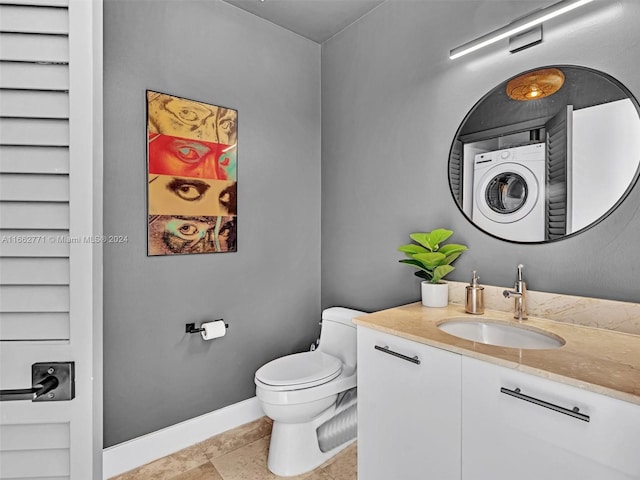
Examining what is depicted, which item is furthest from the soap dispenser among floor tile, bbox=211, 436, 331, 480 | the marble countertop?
floor tile, bbox=211, 436, 331, 480

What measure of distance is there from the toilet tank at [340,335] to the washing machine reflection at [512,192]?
0.92 metres

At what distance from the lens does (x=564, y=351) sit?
1.08m

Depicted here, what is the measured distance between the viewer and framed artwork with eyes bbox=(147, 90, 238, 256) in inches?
72.7

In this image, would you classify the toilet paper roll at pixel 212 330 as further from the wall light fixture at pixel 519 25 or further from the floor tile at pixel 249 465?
the wall light fixture at pixel 519 25

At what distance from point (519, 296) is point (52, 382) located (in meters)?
1.56

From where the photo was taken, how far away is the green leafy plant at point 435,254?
169cm

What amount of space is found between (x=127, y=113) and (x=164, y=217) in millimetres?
545

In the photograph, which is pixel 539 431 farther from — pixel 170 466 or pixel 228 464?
pixel 170 466

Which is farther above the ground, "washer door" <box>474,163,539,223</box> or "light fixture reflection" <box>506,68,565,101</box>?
"light fixture reflection" <box>506,68,565,101</box>

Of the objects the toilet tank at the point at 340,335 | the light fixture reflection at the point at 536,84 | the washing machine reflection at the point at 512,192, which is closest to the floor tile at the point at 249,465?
→ the toilet tank at the point at 340,335

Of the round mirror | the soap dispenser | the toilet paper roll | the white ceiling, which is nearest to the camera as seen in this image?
the round mirror

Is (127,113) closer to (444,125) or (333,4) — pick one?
(333,4)

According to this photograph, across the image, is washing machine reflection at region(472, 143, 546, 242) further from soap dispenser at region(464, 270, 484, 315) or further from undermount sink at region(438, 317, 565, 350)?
undermount sink at region(438, 317, 565, 350)

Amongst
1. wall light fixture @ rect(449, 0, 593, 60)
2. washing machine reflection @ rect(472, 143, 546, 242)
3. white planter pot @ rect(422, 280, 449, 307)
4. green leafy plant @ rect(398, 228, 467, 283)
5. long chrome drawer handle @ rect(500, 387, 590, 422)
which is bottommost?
long chrome drawer handle @ rect(500, 387, 590, 422)
